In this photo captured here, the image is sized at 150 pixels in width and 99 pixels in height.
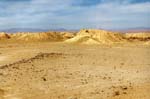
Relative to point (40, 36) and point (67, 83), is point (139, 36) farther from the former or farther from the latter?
point (67, 83)

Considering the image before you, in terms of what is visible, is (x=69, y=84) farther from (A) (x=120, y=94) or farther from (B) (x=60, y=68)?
(B) (x=60, y=68)

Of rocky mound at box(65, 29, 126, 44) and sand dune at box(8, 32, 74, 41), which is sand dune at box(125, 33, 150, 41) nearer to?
sand dune at box(8, 32, 74, 41)

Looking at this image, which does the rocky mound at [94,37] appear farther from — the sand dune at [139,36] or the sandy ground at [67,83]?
the sandy ground at [67,83]

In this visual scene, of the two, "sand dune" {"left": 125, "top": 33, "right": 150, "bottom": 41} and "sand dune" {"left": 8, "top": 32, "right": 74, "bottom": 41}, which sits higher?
"sand dune" {"left": 8, "top": 32, "right": 74, "bottom": 41}

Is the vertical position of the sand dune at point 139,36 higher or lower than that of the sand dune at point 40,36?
lower

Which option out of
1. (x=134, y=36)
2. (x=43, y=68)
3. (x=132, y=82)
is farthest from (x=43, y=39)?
(x=132, y=82)

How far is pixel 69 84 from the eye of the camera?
19.6 metres

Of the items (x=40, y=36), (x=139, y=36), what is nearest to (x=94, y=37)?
(x=40, y=36)

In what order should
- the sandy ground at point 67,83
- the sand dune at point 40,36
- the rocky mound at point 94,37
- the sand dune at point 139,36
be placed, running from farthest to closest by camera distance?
the sand dune at point 139,36 < the sand dune at point 40,36 < the rocky mound at point 94,37 < the sandy ground at point 67,83

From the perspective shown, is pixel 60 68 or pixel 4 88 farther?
pixel 60 68

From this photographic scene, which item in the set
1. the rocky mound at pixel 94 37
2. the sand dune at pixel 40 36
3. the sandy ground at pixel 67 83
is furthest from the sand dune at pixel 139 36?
the sandy ground at pixel 67 83

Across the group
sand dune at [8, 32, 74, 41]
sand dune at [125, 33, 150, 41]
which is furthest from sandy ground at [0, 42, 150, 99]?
sand dune at [125, 33, 150, 41]

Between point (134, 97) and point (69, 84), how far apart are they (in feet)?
18.4

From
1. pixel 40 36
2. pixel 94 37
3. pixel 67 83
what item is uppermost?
pixel 67 83
